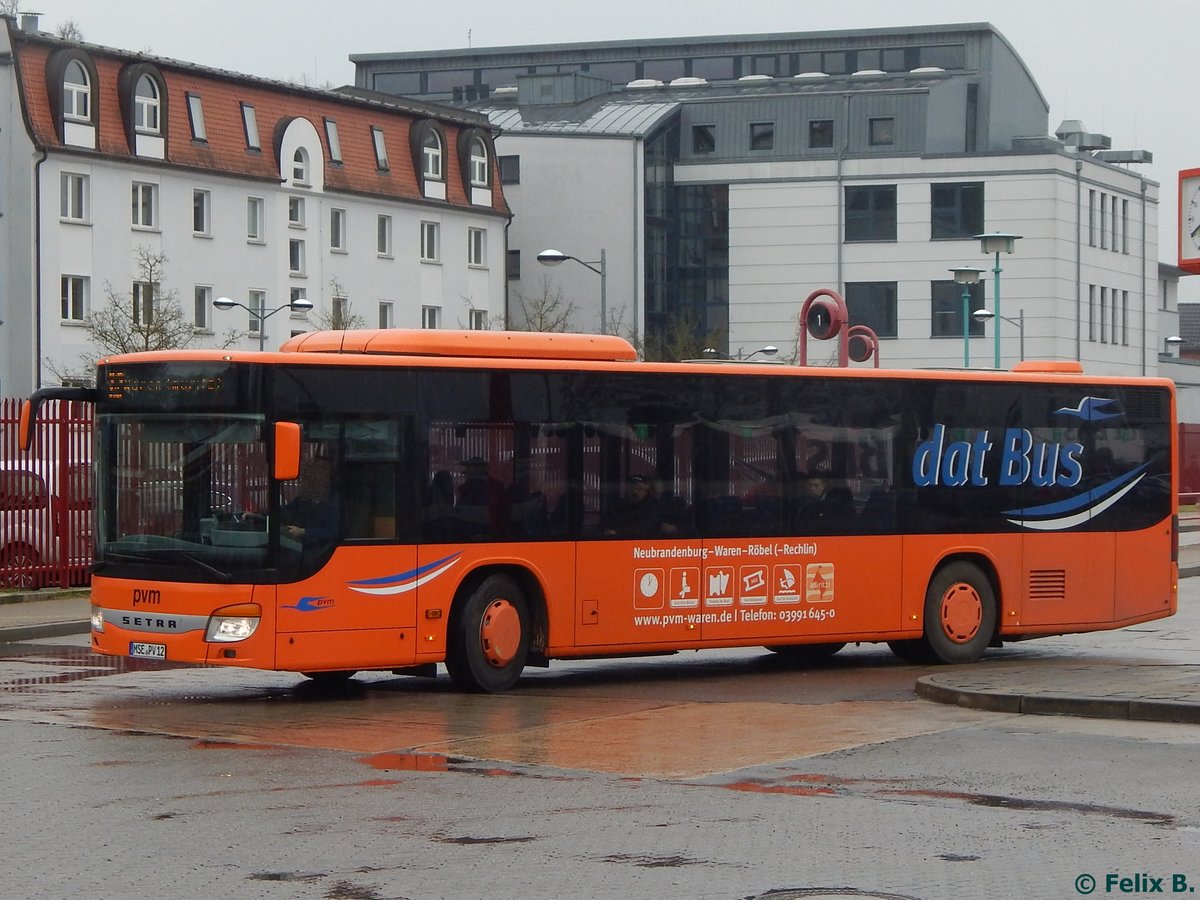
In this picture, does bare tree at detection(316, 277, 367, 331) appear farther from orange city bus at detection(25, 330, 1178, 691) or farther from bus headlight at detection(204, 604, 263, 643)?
bus headlight at detection(204, 604, 263, 643)

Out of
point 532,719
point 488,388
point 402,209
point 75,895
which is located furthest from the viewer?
point 402,209

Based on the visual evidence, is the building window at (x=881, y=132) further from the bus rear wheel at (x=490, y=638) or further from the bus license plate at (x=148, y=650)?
the bus license plate at (x=148, y=650)

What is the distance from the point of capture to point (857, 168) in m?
81.4

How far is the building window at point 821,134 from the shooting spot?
8250cm

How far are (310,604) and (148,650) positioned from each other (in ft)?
4.05

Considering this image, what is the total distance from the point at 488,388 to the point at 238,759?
476 centimetres

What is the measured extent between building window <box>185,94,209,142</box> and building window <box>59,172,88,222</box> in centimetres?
488

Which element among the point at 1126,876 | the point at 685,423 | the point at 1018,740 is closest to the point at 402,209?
the point at 685,423

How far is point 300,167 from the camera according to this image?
229ft

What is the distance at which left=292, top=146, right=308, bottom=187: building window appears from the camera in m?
69.3

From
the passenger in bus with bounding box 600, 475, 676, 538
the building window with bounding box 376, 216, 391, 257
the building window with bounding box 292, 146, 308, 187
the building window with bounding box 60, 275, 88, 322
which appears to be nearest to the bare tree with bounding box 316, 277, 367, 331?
the building window with bounding box 376, 216, 391, 257

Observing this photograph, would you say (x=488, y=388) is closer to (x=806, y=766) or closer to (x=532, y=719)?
(x=532, y=719)

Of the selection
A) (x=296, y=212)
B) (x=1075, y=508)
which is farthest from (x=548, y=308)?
(x=1075, y=508)

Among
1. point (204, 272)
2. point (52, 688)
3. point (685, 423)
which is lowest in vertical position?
point (52, 688)
